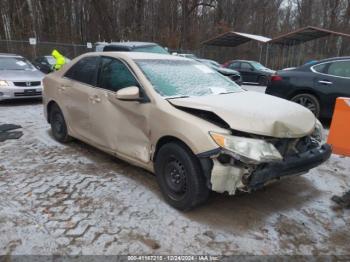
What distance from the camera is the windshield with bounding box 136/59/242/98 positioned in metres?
4.00

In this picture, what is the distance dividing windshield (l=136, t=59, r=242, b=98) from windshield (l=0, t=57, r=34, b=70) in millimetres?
7543

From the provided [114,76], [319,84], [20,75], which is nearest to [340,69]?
[319,84]

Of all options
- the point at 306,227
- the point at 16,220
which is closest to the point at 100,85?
the point at 16,220

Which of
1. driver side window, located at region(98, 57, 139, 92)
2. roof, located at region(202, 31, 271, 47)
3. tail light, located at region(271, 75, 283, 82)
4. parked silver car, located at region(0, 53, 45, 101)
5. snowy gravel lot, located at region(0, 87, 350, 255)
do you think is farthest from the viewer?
roof, located at region(202, 31, 271, 47)

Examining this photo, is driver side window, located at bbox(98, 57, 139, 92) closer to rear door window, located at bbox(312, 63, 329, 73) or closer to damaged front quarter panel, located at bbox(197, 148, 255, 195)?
damaged front quarter panel, located at bbox(197, 148, 255, 195)

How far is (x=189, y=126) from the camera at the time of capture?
3367 millimetres

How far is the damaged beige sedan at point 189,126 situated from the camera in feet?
10.4

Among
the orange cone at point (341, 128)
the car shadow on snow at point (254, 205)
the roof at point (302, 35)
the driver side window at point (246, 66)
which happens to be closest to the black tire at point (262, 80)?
the driver side window at point (246, 66)

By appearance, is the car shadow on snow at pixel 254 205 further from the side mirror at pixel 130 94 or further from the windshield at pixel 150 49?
the windshield at pixel 150 49

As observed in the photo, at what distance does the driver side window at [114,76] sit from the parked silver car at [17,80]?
560 centimetres

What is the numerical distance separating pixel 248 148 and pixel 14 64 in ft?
31.7

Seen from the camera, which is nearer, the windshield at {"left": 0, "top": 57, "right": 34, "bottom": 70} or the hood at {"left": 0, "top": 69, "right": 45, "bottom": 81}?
the hood at {"left": 0, "top": 69, "right": 45, "bottom": 81}

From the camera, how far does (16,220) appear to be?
337cm

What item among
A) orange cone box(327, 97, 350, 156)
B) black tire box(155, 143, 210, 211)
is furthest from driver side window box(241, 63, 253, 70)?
black tire box(155, 143, 210, 211)
